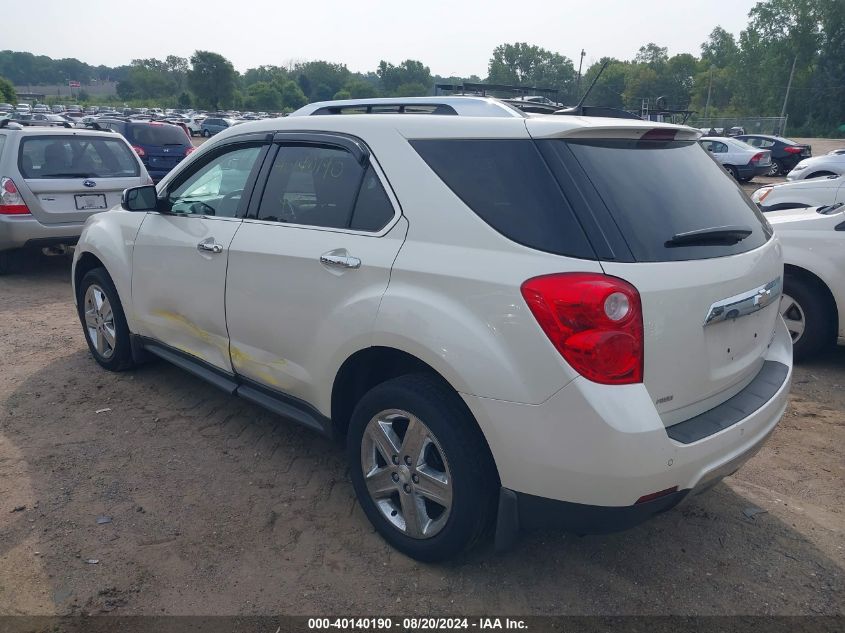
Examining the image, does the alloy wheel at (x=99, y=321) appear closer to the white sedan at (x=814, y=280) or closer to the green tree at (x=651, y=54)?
the white sedan at (x=814, y=280)

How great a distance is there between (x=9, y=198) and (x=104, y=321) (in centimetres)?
368

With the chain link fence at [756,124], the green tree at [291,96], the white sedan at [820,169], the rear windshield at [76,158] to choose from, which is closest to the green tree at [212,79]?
the green tree at [291,96]

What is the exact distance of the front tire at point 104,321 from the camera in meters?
4.71

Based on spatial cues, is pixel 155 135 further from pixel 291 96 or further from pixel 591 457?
pixel 291 96

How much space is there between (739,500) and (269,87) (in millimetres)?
108354

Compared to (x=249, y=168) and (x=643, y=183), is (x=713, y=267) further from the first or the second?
(x=249, y=168)

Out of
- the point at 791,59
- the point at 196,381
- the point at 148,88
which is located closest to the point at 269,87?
the point at 148,88

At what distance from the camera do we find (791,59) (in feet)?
256

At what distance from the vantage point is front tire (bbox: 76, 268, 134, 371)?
15.5ft

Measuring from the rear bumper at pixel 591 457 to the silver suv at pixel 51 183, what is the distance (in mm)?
6962

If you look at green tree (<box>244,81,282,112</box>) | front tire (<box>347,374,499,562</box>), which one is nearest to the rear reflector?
front tire (<box>347,374,499,562</box>)

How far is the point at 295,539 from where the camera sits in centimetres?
304

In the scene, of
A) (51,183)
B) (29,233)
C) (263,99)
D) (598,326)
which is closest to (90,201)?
(51,183)

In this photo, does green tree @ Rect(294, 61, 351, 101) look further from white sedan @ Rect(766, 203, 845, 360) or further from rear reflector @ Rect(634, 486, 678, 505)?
rear reflector @ Rect(634, 486, 678, 505)
